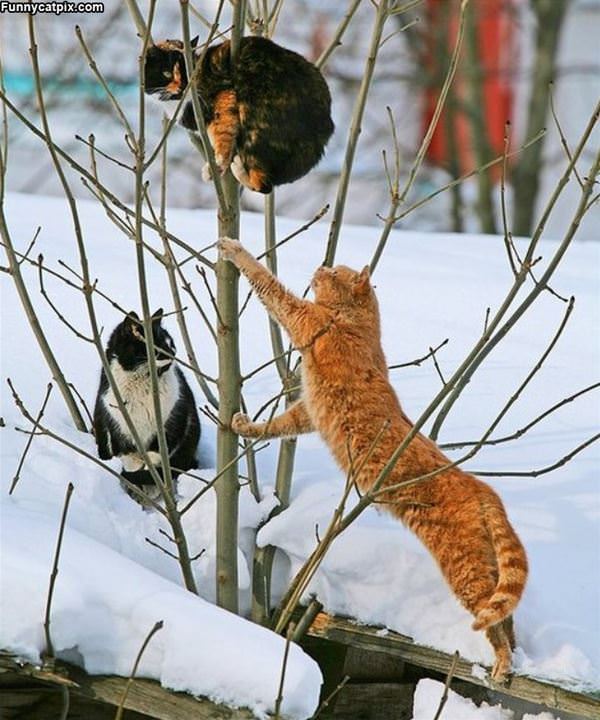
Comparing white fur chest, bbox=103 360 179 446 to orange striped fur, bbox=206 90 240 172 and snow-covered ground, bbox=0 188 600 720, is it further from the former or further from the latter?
orange striped fur, bbox=206 90 240 172

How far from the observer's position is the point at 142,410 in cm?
484

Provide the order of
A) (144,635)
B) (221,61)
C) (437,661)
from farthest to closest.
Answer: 1. (221,61)
2. (437,661)
3. (144,635)

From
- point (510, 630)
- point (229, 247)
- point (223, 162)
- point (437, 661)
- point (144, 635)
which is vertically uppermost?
point (223, 162)

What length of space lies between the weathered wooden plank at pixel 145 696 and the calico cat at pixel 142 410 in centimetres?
118

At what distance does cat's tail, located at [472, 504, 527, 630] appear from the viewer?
3.67 m

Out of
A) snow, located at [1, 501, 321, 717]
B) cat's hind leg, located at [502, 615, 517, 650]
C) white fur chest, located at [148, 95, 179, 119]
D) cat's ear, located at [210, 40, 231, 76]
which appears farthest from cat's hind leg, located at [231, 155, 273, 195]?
cat's hind leg, located at [502, 615, 517, 650]

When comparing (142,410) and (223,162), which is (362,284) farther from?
(142,410)

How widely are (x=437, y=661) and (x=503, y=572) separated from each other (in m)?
0.45

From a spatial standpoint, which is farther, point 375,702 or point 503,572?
point 375,702

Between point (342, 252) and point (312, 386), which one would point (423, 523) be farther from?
point (342, 252)

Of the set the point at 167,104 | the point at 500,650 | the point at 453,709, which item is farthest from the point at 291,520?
the point at 167,104

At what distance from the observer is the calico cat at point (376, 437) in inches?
150

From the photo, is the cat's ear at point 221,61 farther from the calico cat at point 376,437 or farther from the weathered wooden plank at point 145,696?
the weathered wooden plank at point 145,696

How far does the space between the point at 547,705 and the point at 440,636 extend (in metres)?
0.35
